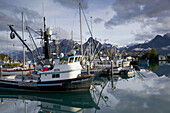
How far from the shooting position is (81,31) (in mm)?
27719

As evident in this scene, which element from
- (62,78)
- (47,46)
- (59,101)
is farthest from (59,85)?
(47,46)

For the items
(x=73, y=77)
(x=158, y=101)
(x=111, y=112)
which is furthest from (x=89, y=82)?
(x=158, y=101)

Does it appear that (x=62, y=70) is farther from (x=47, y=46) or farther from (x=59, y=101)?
(x=47, y=46)

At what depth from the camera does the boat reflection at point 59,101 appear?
13.9 meters

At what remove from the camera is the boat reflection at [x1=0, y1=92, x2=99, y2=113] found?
13.9 meters

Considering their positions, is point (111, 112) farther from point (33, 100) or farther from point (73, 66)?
point (33, 100)

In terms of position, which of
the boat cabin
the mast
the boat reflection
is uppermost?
the mast

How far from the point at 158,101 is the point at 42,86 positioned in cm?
1484

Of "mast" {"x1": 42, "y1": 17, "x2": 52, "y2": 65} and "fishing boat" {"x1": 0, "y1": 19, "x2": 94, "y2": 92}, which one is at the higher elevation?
"mast" {"x1": 42, "y1": 17, "x2": 52, "y2": 65}

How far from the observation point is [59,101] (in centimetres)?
1597

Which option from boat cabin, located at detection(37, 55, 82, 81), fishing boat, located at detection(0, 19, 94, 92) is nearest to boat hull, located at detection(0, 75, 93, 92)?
fishing boat, located at detection(0, 19, 94, 92)

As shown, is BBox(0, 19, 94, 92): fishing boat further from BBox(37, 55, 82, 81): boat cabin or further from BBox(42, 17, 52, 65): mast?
BBox(42, 17, 52, 65): mast

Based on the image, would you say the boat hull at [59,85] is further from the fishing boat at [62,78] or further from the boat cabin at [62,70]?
the boat cabin at [62,70]

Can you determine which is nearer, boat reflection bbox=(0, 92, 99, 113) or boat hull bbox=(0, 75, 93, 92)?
boat reflection bbox=(0, 92, 99, 113)
